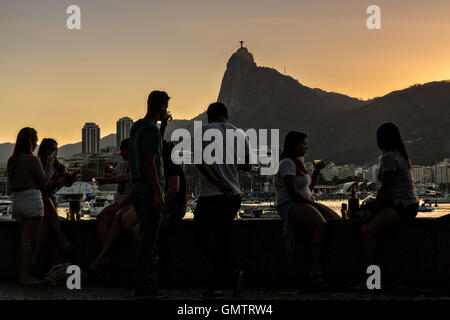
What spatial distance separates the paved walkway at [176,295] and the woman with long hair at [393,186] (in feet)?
2.35

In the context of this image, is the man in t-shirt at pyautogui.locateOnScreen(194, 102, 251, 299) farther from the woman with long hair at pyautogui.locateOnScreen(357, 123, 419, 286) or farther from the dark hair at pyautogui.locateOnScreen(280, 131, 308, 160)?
the woman with long hair at pyautogui.locateOnScreen(357, 123, 419, 286)

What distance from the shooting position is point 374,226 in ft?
20.6

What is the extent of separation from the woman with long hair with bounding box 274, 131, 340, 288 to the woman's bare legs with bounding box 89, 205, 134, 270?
5.54ft

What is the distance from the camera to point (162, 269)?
696cm

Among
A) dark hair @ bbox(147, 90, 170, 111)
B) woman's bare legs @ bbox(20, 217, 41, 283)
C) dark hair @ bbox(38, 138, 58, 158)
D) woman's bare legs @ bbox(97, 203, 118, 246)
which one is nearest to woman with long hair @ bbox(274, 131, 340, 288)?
dark hair @ bbox(147, 90, 170, 111)

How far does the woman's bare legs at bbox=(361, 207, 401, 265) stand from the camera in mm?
6207

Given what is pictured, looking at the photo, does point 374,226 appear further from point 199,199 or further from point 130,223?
point 130,223

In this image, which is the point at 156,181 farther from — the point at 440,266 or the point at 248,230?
the point at 440,266

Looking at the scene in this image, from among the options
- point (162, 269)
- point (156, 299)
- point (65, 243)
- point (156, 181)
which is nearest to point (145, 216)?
point (156, 181)

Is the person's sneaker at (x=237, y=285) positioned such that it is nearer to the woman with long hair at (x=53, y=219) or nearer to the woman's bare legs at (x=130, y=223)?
the woman's bare legs at (x=130, y=223)

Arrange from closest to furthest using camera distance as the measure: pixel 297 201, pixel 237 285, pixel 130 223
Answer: pixel 237 285
pixel 297 201
pixel 130 223

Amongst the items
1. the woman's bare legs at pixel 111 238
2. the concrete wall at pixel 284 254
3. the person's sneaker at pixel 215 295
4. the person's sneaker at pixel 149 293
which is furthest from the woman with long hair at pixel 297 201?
the woman's bare legs at pixel 111 238

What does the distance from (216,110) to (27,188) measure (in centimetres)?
250

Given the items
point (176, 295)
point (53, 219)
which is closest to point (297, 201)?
point (176, 295)
